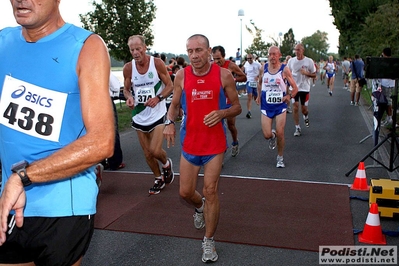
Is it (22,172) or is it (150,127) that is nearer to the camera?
(22,172)

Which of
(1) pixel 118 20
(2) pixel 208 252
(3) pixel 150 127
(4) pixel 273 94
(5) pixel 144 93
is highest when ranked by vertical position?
(1) pixel 118 20

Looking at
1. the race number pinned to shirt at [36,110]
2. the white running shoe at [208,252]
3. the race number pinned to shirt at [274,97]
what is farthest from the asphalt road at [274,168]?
the race number pinned to shirt at [36,110]

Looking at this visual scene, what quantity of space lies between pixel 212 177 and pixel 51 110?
259cm

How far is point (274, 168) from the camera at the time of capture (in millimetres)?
8148

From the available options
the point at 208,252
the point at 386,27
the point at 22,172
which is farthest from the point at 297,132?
the point at 22,172

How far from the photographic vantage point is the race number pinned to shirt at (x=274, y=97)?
8.17 metres

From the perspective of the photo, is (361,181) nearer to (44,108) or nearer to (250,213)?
(250,213)

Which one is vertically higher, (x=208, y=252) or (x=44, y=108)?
(x=44, y=108)

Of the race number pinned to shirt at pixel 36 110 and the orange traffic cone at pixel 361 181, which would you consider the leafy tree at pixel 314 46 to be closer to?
the orange traffic cone at pixel 361 181

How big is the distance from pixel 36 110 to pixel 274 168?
6.66 meters

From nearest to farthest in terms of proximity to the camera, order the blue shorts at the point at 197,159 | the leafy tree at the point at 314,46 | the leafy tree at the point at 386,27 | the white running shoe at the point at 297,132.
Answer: the blue shorts at the point at 197,159 → the white running shoe at the point at 297,132 → the leafy tree at the point at 386,27 → the leafy tree at the point at 314,46

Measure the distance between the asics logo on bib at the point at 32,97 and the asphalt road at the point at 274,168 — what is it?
2812 mm

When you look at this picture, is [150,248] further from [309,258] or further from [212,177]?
[309,258]

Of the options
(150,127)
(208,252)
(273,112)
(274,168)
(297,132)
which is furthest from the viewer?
(297,132)
